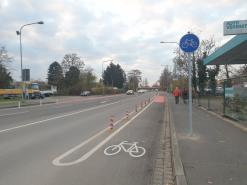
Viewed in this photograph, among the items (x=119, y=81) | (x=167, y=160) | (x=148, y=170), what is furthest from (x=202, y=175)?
(x=119, y=81)

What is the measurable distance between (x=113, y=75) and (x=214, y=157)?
6223 inches

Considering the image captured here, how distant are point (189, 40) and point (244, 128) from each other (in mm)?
4553

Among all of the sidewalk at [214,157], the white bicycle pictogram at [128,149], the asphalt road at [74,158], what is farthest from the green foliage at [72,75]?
the white bicycle pictogram at [128,149]

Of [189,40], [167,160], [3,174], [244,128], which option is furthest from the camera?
[244,128]

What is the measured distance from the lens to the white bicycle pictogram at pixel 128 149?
1052cm

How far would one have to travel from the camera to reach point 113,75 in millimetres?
166875

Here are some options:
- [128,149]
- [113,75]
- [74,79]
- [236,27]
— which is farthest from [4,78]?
[128,149]

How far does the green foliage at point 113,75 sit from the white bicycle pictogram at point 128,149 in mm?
151133

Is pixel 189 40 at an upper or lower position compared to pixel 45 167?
upper

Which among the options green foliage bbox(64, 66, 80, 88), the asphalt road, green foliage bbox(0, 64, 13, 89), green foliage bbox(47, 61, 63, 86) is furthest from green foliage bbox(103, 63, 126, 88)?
the asphalt road

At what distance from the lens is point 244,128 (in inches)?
609

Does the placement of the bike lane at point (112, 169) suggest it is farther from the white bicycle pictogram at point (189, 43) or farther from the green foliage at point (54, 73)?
the green foliage at point (54, 73)

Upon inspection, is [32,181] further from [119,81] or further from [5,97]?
[119,81]

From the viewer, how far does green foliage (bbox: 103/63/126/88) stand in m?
165
